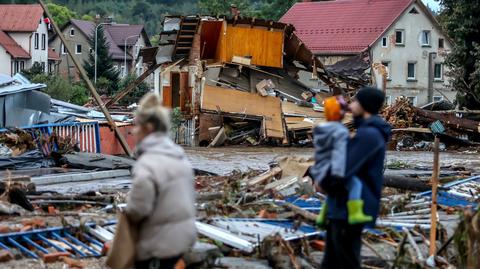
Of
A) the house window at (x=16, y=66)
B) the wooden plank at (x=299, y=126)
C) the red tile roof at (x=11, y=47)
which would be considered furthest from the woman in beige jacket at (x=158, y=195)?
the house window at (x=16, y=66)

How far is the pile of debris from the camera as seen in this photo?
36594 millimetres

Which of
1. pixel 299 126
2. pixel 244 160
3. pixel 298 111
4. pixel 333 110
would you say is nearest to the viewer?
pixel 333 110

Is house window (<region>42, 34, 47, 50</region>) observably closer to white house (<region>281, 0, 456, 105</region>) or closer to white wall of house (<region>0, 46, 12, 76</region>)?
white wall of house (<region>0, 46, 12, 76</region>)

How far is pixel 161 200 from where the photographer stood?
6434 mm

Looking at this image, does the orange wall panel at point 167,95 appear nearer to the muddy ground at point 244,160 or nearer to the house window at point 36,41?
the muddy ground at point 244,160

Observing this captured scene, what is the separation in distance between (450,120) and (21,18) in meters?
49.7

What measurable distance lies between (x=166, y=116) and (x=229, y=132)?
106 feet

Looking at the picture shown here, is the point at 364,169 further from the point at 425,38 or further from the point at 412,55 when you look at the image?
the point at 425,38

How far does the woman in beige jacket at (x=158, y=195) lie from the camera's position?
250 inches

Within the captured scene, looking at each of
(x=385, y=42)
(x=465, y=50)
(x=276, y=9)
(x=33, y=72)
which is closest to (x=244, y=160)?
(x=465, y=50)

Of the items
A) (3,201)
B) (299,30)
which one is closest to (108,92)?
(299,30)

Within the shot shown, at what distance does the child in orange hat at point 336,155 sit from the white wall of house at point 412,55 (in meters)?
52.2

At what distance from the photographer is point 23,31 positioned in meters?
77.2

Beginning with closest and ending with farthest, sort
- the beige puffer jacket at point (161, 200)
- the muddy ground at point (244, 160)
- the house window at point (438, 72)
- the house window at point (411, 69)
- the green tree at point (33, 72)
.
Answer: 1. the beige puffer jacket at point (161, 200)
2. the muddy ground at point (244, 160)
3. the house window at point (411, 69)
4. the house window at point (438, 72)
5. the green tree at point (33, 72)
